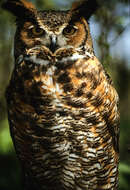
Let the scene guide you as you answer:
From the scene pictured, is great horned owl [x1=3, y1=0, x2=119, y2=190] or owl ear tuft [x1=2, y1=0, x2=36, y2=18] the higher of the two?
owl ear tuft [x1=2, y1=0, x2=36, y2=18]

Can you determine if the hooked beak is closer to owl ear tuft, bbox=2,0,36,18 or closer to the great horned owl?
the great horned owl

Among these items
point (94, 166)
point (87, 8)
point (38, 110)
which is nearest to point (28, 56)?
point (38, 110)

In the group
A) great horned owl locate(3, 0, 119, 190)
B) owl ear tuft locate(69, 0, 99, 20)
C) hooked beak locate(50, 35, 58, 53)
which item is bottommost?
great horned owl locate(3, 0, 119, 190)

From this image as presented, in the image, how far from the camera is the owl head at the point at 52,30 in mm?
2707

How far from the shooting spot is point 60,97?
8.93 ft

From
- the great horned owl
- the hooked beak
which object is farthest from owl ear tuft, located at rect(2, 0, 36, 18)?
the hooked beak

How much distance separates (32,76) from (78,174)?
0.94m

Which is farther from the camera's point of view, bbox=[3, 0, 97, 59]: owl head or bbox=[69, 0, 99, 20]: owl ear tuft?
bbox=[69, 0, 99, 20]: owl ear tuft

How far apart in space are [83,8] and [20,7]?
20.6 inches

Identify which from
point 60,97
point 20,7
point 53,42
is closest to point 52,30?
point 53,42

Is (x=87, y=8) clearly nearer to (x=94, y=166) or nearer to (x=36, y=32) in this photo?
(x=36, y=32)

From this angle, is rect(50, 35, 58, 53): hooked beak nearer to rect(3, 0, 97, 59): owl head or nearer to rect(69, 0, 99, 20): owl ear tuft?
rect(3, 0, 97, 59): owl head

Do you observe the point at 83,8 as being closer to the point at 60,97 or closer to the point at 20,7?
the point at 20,7

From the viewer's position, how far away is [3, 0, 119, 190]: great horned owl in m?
2.73
